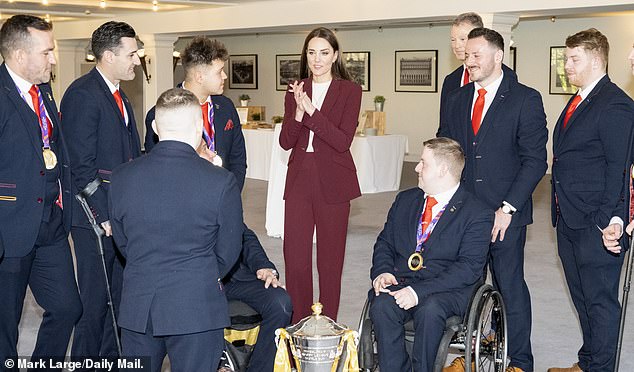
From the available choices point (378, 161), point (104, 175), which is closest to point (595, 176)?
point (104, 175)

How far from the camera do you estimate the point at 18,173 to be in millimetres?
3459

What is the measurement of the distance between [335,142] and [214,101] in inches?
26.5

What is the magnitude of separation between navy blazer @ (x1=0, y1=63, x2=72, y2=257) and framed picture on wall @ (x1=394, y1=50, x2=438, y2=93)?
1382 cm

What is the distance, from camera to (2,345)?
362 cm

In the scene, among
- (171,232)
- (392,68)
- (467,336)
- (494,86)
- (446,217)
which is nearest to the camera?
(171,232)

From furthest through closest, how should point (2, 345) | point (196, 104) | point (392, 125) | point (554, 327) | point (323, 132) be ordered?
1. point (392, 125)
2. point (554, 327)
3. point (323, 132)
4. point (2, 345)
5. point (196, 104)

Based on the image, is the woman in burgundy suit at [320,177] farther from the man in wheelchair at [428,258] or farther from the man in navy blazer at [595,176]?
the man in navy blazer at [595,176]

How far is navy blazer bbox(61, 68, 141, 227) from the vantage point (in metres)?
3.82

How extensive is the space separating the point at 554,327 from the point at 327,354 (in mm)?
2586

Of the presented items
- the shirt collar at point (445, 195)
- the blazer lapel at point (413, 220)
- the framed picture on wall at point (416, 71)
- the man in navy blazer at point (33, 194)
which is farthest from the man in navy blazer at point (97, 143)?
the framed picture on wall at point (416, 71)

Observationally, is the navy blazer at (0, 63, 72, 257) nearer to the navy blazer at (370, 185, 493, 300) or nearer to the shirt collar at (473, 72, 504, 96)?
the navy blazer at (370, 185, 493, 300)

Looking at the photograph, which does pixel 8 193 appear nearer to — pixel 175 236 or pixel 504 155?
pixel 175 236

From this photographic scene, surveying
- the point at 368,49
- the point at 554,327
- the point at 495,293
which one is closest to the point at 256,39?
the point at 368,49

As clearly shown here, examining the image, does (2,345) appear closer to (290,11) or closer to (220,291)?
(220,291)
